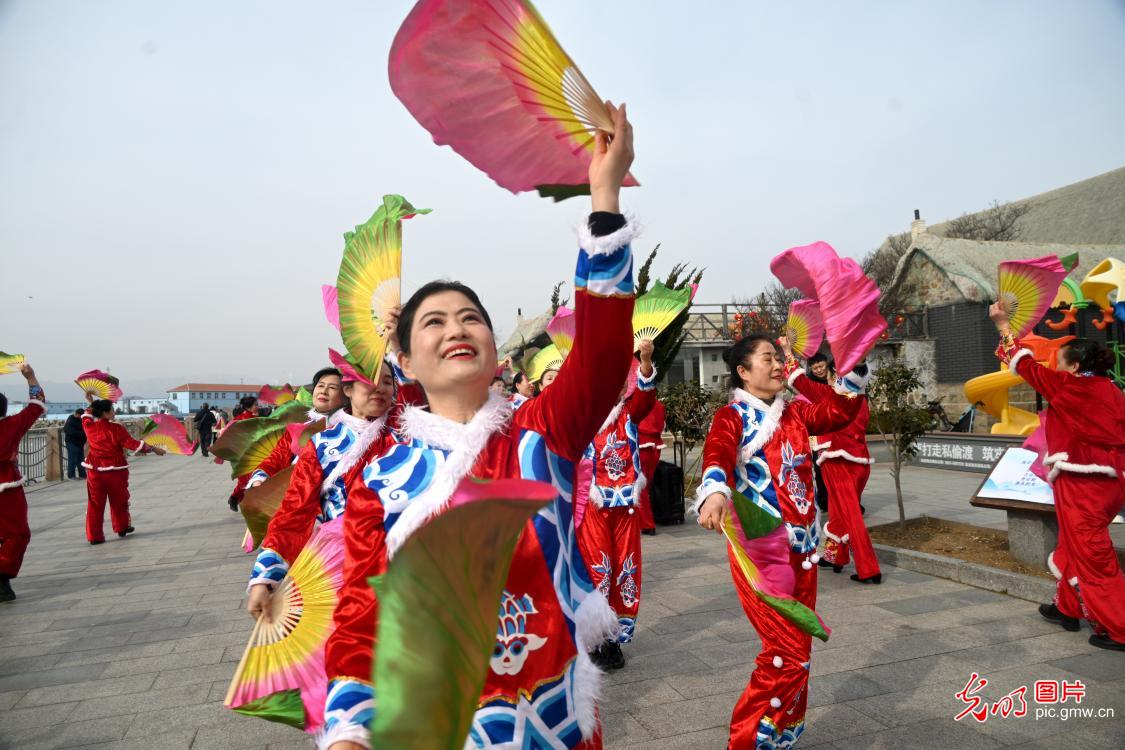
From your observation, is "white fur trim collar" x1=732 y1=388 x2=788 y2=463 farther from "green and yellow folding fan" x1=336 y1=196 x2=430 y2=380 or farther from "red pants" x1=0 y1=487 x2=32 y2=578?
"red pants" x1=0 y1=487 x2=32 y2=578

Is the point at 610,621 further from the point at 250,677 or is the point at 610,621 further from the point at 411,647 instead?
the point at 250,677

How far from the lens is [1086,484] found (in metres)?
4.41

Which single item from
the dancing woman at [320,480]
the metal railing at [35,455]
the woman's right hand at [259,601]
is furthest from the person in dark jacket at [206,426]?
the woman's right hand at [259,601]

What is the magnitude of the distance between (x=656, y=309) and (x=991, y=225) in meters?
36.5

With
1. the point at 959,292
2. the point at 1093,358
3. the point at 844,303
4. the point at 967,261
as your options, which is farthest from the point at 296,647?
the point at 967,261

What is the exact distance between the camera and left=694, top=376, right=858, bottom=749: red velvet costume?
2.74 metres

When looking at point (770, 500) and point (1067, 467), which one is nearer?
point (770, 500)

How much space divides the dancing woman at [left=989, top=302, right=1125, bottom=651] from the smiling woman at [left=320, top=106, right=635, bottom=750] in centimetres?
409

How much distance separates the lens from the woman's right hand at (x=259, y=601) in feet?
7.30

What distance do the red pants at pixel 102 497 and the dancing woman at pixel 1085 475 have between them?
10008 mm

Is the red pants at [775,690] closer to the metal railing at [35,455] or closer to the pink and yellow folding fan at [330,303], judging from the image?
the pink and yellow folding fan at [330,303]

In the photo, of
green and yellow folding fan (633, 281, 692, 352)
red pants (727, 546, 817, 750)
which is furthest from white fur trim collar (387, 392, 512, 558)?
green and yellow folding fan (633, 281, 692, 352)

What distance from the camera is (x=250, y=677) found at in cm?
222

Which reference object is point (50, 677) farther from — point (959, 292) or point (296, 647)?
point (959, 292)
